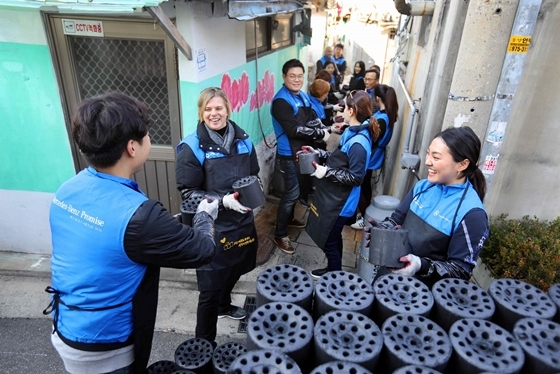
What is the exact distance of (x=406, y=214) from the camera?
2.78 meters

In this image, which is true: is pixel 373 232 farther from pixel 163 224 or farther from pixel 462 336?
pixel 163 224

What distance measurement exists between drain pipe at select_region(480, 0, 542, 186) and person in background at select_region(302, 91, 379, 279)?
3.38 feet

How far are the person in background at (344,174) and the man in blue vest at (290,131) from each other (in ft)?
3.36

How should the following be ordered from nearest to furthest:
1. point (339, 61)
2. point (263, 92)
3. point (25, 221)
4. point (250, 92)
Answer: point (25, 221), point (250, 92), point (263, 92), point (339, 61)

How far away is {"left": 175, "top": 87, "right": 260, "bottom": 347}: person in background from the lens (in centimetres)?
297

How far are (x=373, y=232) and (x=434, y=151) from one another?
0.66 m

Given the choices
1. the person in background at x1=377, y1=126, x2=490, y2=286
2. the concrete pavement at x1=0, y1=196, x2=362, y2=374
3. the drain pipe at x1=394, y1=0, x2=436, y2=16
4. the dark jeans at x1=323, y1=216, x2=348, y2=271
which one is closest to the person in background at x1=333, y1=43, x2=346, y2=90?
the drain pipe at x1=394, y1=0, x2=436, y2=16

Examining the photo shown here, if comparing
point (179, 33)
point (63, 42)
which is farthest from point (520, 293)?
point (63, 42)

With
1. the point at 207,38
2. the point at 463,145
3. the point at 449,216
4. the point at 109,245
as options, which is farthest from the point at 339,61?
the point at 109,245

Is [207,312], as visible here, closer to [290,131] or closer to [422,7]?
[290,131]

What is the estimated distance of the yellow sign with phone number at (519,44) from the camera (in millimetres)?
2656

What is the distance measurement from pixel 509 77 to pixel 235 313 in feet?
10.4

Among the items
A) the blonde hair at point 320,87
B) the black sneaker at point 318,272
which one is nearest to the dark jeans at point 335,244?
the black sneaker at point 318,272

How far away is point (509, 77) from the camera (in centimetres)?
278
